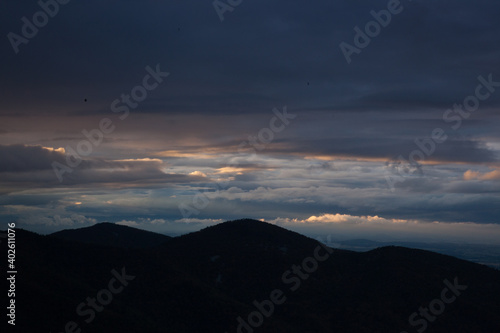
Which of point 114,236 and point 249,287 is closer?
point 249,287

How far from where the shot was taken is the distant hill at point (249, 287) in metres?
79.2

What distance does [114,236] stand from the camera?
6191 inches

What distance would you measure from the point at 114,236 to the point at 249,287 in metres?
69.6

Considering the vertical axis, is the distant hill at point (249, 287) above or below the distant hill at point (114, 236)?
below

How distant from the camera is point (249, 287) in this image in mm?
106562

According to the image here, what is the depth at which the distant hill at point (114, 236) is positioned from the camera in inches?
5950

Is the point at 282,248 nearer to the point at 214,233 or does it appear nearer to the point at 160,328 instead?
the point at 214,233

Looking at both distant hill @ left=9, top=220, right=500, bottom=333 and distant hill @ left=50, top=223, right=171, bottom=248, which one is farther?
distant hill @ left=50, top=223, right=171, bottom=248

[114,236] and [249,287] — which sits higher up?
[114,236]

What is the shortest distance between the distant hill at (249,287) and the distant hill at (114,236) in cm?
3238

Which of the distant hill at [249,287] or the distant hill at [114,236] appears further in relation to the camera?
the distant hill at [114,236]

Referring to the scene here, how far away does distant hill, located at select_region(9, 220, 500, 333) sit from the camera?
79250mm

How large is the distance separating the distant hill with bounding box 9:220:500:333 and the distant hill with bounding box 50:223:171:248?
32375 millimetres

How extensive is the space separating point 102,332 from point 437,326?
2578 inches
